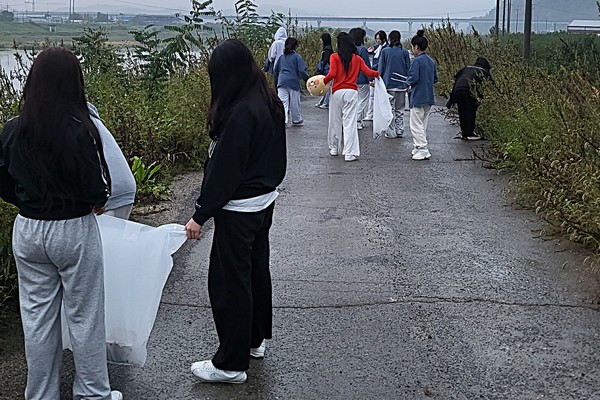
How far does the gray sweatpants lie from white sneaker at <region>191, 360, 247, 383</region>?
23.6 inches

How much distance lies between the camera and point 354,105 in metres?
12.5

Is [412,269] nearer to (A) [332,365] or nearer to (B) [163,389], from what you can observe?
(A) [332,365]

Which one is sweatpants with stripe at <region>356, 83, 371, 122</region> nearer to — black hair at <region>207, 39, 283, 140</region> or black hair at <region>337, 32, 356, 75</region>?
black hair at <region>337, 32, 356, 75</region>

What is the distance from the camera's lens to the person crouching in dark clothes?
13930 mm

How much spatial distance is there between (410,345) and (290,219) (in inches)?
146

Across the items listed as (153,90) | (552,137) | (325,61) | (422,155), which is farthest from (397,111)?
(552,137)

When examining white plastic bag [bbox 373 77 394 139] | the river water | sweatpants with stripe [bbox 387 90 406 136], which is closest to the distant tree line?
Result: the river water

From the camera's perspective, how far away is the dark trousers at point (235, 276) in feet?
15.5

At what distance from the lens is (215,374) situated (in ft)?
16.1

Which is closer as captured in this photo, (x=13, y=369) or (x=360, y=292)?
(x=13, y=369)

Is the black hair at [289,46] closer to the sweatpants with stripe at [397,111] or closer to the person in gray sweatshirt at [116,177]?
the sweatpants with stripe at [397,111]

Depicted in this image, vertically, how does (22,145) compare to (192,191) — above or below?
above

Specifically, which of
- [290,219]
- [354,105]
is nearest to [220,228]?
[290,219]

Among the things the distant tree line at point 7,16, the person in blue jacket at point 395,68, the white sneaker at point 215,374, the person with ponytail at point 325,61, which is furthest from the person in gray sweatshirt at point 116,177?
the person with ponytail at point 325,61
